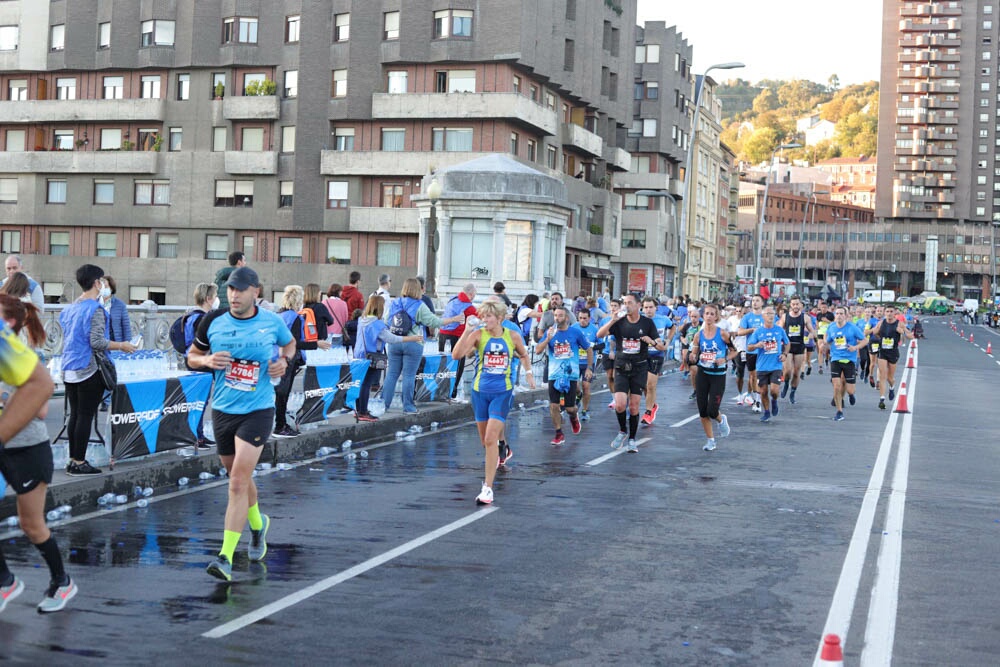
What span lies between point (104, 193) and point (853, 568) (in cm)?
5786

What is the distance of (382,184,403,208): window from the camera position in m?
57.4

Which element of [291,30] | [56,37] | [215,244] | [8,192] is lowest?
[215,244]

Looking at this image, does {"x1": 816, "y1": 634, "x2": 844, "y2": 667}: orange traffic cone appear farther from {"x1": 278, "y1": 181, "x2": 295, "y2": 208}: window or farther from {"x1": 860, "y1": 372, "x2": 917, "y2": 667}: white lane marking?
{"x1": 278, "y1": 181, "x2": 295, "y2": 208}: window

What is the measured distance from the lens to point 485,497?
426 inches

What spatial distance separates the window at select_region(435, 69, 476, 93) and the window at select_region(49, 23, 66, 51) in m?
19.3

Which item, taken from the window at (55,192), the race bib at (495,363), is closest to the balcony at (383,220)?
the window at (55,192)

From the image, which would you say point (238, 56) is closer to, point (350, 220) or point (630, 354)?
point (350, 220)

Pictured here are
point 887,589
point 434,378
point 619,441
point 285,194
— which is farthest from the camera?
point 285,194

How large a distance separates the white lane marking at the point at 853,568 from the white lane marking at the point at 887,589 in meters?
0.11

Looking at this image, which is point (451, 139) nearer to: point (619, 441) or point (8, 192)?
point (8, 192)

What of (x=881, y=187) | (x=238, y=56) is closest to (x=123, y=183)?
(x=238, y=56)

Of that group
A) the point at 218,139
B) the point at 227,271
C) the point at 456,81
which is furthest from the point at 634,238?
the point at 227,271

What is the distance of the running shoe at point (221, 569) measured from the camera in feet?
24.4

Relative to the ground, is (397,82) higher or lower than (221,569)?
higher
